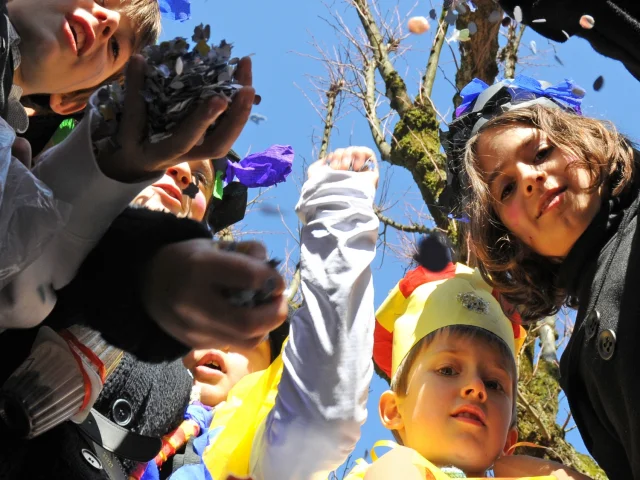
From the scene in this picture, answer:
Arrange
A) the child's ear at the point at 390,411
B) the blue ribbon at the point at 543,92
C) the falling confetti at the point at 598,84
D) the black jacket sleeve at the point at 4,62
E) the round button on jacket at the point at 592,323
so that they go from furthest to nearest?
the blue ribbon at the point at 543,92 → the child's ear at the point at 390,411 → the falling confetti at the point at 598,84 → the round button on jacket at the point at 592,323 → the black jacket sleeve at the point at 4,62

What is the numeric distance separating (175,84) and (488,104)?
1681mm

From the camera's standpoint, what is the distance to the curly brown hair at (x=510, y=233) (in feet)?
7.35

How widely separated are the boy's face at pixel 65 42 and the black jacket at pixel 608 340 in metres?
1.19

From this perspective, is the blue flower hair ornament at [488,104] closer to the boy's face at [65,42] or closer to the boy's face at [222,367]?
the boy's face at [222,367]

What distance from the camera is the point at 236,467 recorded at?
6.16ft

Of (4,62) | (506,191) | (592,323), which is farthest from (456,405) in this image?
(4,62)

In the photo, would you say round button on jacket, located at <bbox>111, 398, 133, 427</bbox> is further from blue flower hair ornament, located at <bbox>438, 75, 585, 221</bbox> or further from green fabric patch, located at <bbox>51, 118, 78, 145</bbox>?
blue flower hair ornament, located at <bbox>438, 75, 585, 221</bbox>

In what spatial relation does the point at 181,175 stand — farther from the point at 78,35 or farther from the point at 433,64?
the point at 433,64

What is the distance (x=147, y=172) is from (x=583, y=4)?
3.20ft

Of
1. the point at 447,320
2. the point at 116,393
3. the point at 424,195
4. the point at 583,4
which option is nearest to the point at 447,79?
the point at 424,195

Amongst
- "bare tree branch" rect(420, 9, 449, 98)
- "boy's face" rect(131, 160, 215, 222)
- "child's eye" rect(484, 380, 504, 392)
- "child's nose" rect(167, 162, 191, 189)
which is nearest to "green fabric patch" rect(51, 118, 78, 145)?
"boy's face" rect(131, 160, 215, 222)

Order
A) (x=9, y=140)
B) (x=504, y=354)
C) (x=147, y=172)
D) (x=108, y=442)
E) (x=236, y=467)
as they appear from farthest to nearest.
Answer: (x=504, y=354) < (x=236, y=467) < (x=108, y=442) < (x=147, y=172) < (x=9, y=140)

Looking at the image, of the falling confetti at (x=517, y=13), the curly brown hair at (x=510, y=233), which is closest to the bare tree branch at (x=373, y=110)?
the curly brown hair at (x=510, y=233)

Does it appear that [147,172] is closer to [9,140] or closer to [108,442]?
[9,140]
